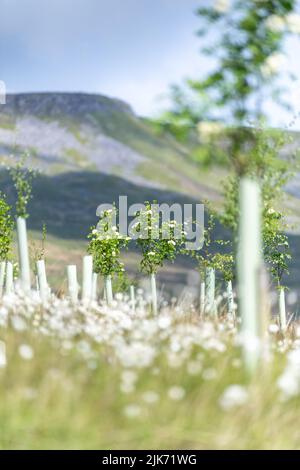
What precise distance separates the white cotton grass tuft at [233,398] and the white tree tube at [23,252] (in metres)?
5.82

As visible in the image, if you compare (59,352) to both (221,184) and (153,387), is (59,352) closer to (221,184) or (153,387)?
(153,387)

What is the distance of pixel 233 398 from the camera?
6.90 metres

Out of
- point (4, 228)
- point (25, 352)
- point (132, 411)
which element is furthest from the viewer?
point (4, 228)

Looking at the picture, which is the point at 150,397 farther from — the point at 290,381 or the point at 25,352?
the point at 25,352

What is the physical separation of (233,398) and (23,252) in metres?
6.81

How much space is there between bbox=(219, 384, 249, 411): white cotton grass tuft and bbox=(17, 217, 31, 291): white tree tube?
582 cm

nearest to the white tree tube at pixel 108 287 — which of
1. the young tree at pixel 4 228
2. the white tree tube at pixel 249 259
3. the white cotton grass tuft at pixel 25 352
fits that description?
the young tree at pixel 4 228

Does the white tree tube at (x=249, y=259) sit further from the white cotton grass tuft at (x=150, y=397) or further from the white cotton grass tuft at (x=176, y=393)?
the white cotton grass tuft at (x=150, y=397)

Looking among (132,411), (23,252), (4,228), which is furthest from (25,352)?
(4,228)

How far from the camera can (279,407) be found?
770cm

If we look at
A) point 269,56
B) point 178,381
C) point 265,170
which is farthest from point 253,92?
point 178,381

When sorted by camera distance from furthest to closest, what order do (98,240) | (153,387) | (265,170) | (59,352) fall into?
(98,240)
(265,170)
(59,352)
(153,387)
